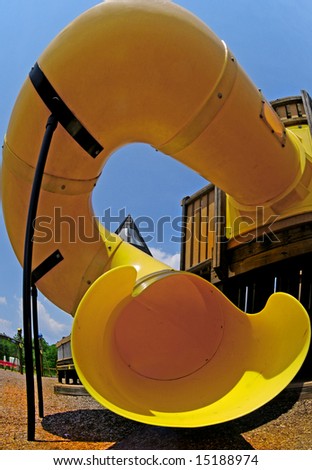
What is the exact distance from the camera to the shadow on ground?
2.90 meters

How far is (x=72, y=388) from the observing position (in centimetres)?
509

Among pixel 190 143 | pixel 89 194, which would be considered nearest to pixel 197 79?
pixel 190 143

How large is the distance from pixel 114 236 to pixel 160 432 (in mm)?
1667

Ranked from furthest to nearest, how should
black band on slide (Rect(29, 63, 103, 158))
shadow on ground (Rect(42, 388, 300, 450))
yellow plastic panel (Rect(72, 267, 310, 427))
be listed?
black band on slide (Rect(29, 63, 103, 158)) < shadow on ground (Rect(42, 388, 300, 450)) < yellow plastic panel (Rect(72, 267, 310, 427))

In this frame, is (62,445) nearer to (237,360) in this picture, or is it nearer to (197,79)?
(237,360)

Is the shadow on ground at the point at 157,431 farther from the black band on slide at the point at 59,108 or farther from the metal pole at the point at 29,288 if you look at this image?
the black band on slide at the point at 59,108

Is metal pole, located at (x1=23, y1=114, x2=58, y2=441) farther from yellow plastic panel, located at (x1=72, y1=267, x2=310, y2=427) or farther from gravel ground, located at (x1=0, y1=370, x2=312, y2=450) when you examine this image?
yellow plastic panel, located at (x1=72, y1=267, x2=310, y2=427)

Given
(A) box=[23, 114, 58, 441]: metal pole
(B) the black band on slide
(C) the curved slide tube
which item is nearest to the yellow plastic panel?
(C) the curved slide tube

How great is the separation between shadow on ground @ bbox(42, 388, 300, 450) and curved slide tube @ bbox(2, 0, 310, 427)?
0.21 m

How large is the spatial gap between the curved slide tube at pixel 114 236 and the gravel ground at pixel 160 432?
23 centimetres

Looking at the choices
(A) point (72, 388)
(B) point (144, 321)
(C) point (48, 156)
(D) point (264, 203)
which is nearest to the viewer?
(C) point (48, 156)

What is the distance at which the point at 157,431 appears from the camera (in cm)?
321

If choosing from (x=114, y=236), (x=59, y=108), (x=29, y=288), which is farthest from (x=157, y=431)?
(x=59, y=108)

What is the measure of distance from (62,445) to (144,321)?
111 cm
